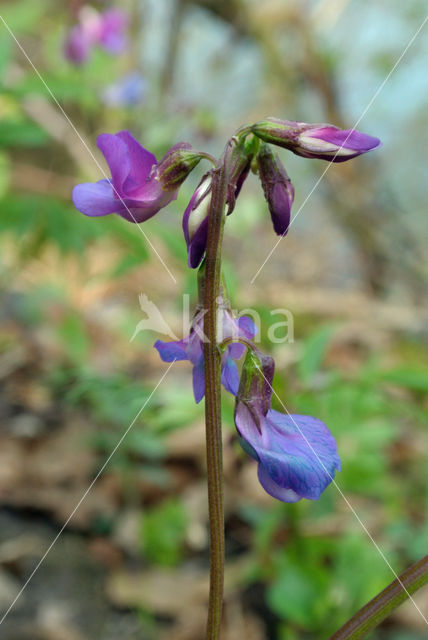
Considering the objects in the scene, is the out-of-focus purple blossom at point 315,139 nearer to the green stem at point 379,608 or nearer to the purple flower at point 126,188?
the purple flower at point 126,188

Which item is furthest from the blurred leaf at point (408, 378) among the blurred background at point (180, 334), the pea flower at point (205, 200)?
the pea flower at point (205, 200)

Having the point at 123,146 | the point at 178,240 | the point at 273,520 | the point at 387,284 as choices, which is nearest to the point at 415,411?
the point at 273,520

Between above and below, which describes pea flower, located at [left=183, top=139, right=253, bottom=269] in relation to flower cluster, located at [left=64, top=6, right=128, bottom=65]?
below

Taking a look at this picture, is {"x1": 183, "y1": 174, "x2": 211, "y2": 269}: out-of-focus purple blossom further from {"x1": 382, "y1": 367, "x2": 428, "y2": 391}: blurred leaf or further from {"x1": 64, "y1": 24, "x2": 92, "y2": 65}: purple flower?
{"x1": 64, "y1": 24, "x2": 92, "y2": 65}: purple flower

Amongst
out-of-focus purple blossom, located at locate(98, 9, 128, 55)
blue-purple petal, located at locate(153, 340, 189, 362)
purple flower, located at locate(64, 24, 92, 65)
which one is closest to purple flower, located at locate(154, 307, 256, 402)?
blue-purple petal, located at locate(153, 340, 189, 362)

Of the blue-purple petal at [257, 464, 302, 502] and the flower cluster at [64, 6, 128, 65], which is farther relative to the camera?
the flower cluster at [64, 6, 128, 65]

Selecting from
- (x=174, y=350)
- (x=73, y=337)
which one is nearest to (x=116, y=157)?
(x=174, y=350)

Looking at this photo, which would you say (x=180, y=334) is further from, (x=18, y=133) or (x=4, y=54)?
(x=4, y=54)
